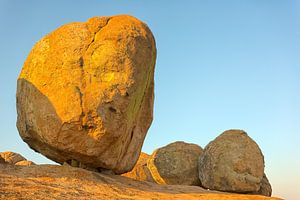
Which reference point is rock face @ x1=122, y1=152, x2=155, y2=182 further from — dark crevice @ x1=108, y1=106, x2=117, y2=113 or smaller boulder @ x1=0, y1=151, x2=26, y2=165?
dark crevice @ x1=108, y1=106, x2=117, y2=113

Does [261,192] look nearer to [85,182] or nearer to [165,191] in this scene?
[165,191]

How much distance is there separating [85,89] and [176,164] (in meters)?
10.6

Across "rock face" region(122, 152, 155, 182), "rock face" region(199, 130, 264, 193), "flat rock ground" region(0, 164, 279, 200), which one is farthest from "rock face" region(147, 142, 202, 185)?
"flat rock ground" region(0, 164, 279, 200)

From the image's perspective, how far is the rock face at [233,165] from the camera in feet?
62.6

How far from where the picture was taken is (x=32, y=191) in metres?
8.22

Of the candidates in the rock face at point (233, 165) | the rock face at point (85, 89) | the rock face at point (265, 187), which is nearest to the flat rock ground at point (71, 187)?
the rock face at point (85, 89)

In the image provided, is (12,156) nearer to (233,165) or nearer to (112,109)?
(233,165)

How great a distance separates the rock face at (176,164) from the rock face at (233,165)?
74 centimetres

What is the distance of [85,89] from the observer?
11727mm

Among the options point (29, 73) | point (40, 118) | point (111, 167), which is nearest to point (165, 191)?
point (111, 167)

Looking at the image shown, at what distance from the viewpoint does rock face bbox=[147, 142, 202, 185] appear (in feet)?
67.8

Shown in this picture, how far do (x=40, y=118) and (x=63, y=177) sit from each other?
2.28 m

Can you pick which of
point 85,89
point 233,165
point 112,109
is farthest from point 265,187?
point 85,89

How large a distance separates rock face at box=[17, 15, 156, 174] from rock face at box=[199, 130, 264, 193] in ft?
25.6
